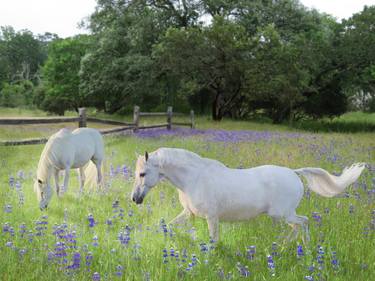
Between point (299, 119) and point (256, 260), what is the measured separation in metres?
34.7

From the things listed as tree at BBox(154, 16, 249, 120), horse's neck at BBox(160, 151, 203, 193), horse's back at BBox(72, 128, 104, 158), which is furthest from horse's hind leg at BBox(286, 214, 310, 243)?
tree at BBox(154, 16, 249, 120)

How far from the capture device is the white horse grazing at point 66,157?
534 cm

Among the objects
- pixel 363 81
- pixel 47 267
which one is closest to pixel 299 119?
pixel 363 81

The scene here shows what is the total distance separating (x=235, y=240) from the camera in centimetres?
441

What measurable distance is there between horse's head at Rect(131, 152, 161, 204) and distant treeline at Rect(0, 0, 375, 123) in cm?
2372

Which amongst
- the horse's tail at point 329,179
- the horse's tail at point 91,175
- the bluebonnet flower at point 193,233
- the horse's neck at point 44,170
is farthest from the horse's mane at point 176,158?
the horse's tail at point 91,175

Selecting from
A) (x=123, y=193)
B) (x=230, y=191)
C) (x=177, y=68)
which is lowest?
(x=123, y=193)

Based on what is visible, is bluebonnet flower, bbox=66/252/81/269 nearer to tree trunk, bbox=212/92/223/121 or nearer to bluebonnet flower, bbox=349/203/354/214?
bluebonnet flower, bbox=349/203/354/214

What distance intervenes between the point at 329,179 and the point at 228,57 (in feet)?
77.8

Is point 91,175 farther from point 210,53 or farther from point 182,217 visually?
point 210,53

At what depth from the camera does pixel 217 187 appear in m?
4.02

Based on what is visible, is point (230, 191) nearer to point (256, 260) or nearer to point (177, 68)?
point (256, 260)

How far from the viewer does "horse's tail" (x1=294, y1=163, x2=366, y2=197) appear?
4.73m

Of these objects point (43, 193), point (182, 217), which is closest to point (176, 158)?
point (182, 217)
